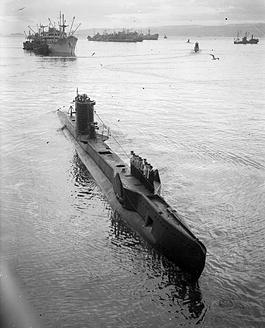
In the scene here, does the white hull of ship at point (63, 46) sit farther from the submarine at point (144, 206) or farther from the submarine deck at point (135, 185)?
the submarine at point (144, 206)

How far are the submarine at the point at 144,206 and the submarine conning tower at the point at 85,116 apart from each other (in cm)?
64

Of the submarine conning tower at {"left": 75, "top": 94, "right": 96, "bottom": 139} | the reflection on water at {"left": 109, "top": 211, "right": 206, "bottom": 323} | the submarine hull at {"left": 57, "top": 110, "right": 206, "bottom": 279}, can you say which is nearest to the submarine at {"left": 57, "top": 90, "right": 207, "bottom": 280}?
the submarine hull at {"left": 57, "top": 110, "right": 206, "bottom": 279}

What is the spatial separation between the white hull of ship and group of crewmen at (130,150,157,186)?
521 ft

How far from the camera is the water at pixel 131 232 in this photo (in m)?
19.7

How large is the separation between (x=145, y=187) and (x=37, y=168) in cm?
Answer: 1537

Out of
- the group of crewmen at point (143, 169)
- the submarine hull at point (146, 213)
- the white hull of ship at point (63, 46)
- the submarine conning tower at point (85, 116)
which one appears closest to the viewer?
the submarine hull at point (146, 213)

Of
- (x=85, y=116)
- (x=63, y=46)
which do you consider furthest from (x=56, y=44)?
(x=85, y=116)

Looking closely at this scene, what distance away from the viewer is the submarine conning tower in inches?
1673

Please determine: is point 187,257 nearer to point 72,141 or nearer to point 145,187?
point 145,187

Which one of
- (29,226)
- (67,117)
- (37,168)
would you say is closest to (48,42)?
(67,117)

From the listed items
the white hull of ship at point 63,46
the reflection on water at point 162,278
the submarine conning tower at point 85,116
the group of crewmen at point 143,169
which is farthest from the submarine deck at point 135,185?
the white hull of ship at point 63,46

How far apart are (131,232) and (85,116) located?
20555mm

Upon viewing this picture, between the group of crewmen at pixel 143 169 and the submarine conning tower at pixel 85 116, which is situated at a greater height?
the submarine conning tower at pixel 85 116

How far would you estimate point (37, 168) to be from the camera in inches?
1539
